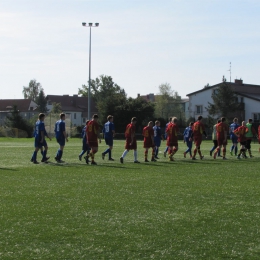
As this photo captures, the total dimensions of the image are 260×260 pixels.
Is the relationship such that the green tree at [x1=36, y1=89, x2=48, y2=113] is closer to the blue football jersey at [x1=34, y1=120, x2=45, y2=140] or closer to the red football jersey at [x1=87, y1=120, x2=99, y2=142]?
the blue football jersey at [x1=34, y1=120, x2=45, y2=140]

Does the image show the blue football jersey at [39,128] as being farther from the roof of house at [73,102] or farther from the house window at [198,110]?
the roof of house at [73,102]

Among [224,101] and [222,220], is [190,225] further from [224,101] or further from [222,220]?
[224,101]

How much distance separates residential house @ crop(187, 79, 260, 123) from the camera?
250 ft

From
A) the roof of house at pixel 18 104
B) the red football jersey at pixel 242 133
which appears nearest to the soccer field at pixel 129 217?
the red football jersey at pixel 242 133

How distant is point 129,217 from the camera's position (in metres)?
8.97

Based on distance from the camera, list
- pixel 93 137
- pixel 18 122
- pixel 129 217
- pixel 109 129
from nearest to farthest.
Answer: pixel 129 217 → pixel 93 137 → pixel 109 129 → pixel 18 122

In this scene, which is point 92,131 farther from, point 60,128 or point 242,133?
point 242,133

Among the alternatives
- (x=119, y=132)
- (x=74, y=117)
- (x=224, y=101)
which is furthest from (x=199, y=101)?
(x=74, y=117)

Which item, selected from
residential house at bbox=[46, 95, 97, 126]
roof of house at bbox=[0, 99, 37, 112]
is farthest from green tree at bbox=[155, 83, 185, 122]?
roof of house at bbox=[0, 99, 37, 112]

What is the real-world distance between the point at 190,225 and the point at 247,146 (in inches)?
728

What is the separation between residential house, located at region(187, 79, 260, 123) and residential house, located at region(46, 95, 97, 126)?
46.4 m

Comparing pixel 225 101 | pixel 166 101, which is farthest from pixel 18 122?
pixel 166 101

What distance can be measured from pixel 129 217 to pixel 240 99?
71189mm

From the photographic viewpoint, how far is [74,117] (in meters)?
131
